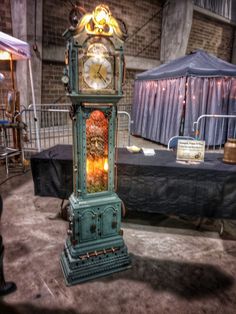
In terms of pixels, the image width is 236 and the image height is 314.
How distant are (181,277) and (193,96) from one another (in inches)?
227

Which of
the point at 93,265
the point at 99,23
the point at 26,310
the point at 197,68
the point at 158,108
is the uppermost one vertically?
the point at 197,68

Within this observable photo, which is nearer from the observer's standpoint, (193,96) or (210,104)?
(193,96)

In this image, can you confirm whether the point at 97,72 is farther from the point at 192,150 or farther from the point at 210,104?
the point at 210,104

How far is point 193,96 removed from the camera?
729cm

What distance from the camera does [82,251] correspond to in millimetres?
2404

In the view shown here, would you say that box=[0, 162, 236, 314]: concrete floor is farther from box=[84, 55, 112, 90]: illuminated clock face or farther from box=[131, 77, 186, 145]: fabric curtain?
box=[131, 77, 186, 145]: fabric curtain

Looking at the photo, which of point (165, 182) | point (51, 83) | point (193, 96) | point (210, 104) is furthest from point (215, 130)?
point (51, 83)

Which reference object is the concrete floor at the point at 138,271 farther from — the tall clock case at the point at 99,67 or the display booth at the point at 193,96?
the display booth at the point at 193,96

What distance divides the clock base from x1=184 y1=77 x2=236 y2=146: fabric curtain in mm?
5596

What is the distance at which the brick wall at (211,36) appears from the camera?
491 inches

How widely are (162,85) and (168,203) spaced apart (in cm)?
579

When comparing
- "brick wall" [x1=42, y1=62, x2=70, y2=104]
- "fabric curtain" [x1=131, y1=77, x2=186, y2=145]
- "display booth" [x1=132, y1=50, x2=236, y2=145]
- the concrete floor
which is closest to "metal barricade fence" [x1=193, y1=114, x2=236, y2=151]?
"display booth" [x1=132, y1=50, x2=236, y2=145]

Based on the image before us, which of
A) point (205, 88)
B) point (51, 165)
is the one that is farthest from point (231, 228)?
point (205, 88)

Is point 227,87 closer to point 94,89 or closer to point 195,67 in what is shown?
point 195,67
